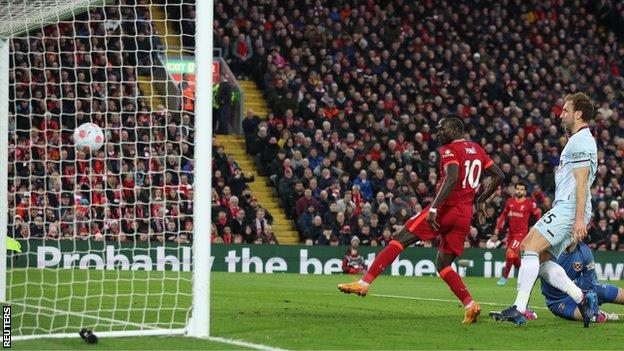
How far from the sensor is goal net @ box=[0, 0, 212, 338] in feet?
Answer: 37.4

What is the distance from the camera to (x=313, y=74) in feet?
96.1

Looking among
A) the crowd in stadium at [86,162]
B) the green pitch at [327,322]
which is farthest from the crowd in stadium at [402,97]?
the green pitch at [327,322]

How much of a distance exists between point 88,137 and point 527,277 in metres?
6.98

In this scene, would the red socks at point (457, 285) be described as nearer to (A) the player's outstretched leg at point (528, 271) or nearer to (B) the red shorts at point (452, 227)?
(B) the red shorts at point (452, 227)

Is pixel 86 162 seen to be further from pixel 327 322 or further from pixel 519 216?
pixel 519 216

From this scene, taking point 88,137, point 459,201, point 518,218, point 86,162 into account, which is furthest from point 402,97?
point 459,201

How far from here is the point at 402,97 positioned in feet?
98.1

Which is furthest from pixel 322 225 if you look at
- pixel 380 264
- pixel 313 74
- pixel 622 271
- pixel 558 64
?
pixel 380 264

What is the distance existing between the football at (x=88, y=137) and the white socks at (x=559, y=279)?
6.48 metres

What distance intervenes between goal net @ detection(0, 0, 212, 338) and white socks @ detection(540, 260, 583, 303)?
3.46 m

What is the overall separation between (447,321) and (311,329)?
1.81 metres

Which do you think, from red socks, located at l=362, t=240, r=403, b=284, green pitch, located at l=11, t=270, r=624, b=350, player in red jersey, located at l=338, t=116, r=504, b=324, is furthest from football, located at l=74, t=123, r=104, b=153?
player in red jersey, located at l=338, t=116, r=504, b=324

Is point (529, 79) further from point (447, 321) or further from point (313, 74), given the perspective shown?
point (447, 321)

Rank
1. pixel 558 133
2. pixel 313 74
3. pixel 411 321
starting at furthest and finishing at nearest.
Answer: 1. pixel 558 133
2. pixel 313 74
3. pixel 411 321
